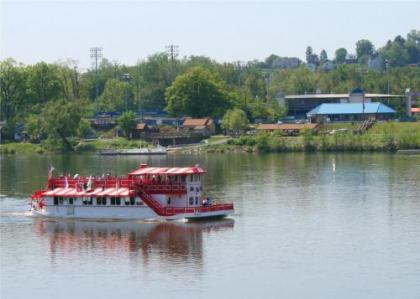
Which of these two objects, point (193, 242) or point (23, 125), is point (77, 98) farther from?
point (193, 242)

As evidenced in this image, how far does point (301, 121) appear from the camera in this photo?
Result: 15200cm

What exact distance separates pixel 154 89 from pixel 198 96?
1012 inches

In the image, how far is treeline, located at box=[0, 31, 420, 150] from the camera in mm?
145625

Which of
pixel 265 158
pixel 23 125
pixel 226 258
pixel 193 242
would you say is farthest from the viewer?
pixel 23 125

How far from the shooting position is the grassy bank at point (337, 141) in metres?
125

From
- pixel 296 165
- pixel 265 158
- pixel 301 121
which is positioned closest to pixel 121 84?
A: pixel 301 121

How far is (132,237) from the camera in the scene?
5684 cm

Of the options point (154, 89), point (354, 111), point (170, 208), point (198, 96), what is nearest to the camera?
point (170, 208)

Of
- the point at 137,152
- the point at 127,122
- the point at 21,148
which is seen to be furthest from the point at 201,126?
the point at 21,148

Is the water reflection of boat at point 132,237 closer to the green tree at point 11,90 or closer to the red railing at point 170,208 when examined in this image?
the red railing at point 170,208

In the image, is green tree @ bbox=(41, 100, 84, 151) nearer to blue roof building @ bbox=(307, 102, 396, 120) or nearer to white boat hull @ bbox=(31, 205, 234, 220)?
blue roof building @ bbox=(307, 102, 396, 120)

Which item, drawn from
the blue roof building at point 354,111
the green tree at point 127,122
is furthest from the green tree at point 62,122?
the blue roof building at point 354,111

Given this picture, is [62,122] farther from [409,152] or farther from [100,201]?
[100,201]

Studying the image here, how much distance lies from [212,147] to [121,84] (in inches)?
1984
